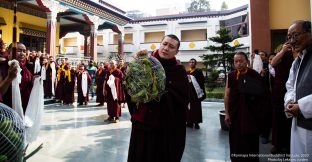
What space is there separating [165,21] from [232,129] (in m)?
25.0

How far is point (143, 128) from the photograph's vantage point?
222 cm

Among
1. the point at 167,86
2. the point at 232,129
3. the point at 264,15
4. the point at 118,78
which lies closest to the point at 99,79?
the point at 118,78

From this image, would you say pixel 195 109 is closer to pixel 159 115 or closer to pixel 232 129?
pixel 232 129

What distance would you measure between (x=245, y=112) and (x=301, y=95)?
1255 millimetres

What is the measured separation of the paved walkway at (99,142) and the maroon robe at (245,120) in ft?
1.77

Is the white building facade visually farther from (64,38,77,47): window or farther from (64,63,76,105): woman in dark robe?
(64,63,76,105): woman in dark robe

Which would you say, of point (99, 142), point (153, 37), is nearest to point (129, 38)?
point (153, 37)

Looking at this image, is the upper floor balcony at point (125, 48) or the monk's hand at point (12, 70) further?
the upper floor balcony at point (125, 48)

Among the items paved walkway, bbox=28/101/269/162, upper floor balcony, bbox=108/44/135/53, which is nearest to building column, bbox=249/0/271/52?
paved walkway, bbox=28/101/269/162

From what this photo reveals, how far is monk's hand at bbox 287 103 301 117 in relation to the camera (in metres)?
1.91

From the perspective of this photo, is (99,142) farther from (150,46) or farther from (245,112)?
(150,46)

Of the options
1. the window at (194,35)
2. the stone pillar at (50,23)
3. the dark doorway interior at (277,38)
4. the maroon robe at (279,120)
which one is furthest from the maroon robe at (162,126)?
the window at (194,35)

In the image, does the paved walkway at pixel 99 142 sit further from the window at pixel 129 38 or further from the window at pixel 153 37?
the window at pixel 129 38

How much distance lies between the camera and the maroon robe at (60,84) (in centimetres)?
1035
